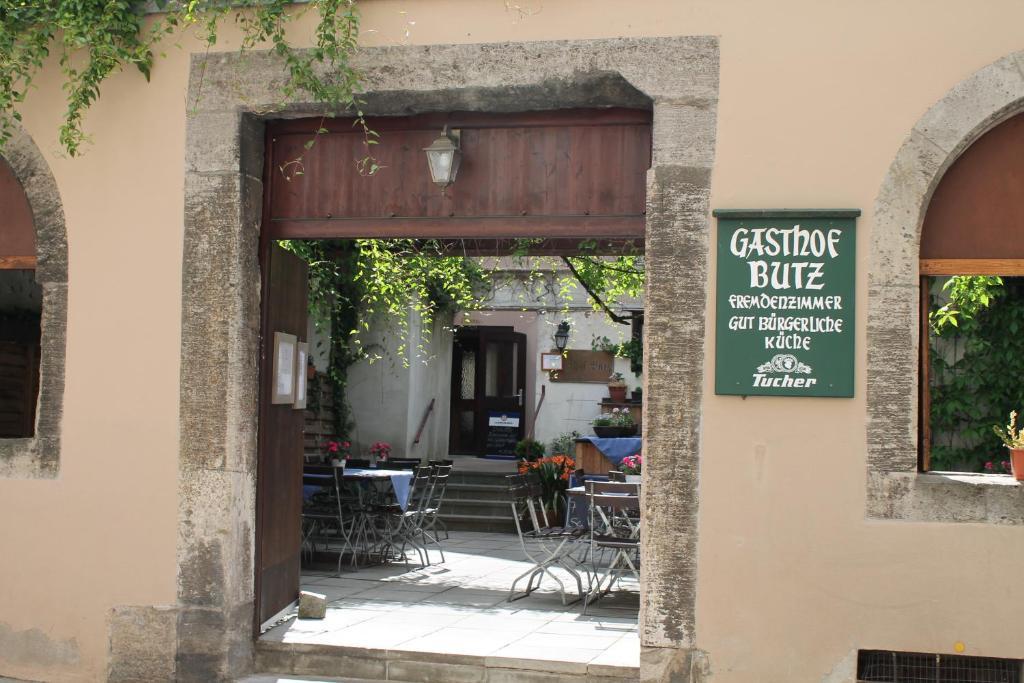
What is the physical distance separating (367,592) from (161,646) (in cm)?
229

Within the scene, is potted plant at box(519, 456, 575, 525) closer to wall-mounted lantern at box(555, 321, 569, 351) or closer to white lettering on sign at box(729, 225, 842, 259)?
wall-mounted lantern at box(555, 321, 569, 351)

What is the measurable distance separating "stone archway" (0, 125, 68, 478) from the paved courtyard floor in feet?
5.02

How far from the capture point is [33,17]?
5707 mm

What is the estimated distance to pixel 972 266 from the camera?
16.6ft

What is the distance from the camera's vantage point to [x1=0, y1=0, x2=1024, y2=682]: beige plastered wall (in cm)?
491

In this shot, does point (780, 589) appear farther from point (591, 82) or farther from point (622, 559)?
point (622, 559)

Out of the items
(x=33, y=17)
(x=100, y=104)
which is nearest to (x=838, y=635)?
(x=100, y=104)

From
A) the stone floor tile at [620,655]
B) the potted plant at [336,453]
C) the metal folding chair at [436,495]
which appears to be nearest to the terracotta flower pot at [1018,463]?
the stone floor tile at [620,655]

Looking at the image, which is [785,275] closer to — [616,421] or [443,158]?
[443,158]

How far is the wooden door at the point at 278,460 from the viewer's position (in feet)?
19.3

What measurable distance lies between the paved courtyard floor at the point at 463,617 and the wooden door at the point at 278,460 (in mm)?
271

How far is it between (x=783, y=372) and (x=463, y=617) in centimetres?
277

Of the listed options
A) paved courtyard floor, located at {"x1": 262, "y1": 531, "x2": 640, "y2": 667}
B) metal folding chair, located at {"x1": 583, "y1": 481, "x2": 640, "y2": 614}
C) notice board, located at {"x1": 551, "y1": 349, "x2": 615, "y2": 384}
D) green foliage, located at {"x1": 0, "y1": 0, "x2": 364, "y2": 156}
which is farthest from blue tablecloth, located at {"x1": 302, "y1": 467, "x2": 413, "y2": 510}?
notice board, located at {"x1": 551, "y1": 349, "x2": 615, "y2": 384}

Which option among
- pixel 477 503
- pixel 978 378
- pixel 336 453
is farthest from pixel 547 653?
pixel 477 503
